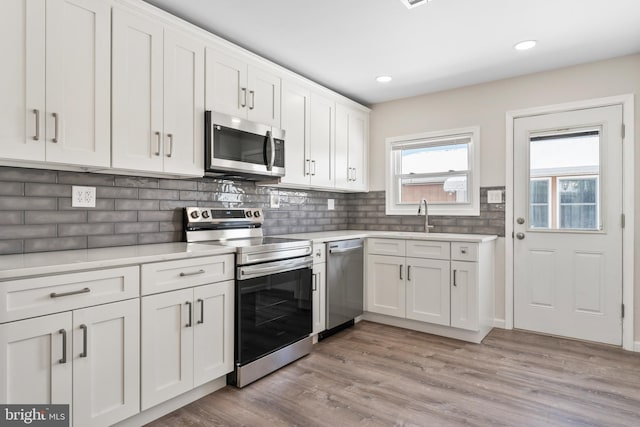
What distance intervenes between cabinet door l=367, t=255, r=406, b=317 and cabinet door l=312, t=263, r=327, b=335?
28.0 inches

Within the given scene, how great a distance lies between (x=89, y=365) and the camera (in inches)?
64.1

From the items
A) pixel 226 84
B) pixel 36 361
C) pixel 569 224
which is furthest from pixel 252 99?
pixel 569 224

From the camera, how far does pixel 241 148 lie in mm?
2646

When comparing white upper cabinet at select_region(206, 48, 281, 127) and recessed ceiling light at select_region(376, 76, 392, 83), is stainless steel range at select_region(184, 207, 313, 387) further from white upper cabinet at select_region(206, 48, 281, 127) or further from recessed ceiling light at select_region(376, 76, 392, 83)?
recessed ceiling light at select_region(376, 76, 392, 83)

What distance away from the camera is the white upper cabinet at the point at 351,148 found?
150 inches

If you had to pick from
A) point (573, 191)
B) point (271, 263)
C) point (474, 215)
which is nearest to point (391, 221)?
point (474, 215)

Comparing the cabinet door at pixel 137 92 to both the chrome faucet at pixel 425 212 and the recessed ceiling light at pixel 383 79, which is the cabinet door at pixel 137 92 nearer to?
the recessed ceiling light at pixel 383 79

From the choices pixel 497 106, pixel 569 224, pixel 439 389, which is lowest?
pixel 439 389

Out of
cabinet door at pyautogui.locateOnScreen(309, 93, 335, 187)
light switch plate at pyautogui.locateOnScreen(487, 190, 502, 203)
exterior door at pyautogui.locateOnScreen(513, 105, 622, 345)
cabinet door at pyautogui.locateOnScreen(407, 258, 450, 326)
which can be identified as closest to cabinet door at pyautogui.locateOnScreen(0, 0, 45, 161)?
cabinet door at pyautogui.locateOnScreen(309, 93, 335, 187)

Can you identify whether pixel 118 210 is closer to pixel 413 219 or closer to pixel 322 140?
pixel 322 140

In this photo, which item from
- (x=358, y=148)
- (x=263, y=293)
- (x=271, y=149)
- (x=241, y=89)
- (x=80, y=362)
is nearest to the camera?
(x=80, y=362)

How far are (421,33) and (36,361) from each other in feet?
9.50

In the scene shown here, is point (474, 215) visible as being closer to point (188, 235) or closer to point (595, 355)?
point (595, 355)

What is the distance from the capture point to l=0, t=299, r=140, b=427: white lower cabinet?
1.43 meters
